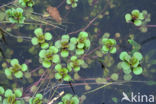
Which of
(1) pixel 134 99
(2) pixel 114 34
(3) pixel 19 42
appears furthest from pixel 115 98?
(3) pixel 19 42

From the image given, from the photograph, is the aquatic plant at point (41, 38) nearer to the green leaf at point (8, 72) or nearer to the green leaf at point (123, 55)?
the green leaf at point (8, 72)

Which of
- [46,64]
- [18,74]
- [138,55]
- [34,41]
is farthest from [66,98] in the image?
[138,55]

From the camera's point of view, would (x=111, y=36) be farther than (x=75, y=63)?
Yes

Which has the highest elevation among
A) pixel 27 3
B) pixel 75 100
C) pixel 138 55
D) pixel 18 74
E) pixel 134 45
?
pixel 27 3

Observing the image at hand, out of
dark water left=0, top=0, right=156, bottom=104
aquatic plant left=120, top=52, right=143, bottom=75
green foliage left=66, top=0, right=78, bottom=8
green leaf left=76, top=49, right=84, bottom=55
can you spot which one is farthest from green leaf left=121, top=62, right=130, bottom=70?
green foliage left=66, top=0, right=78, bottom=8

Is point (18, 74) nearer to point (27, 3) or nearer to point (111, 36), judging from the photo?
point (27, 3)

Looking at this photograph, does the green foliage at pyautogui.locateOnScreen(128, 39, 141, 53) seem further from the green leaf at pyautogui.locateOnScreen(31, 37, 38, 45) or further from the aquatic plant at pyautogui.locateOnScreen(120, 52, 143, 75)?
the green leaf at pyautogui.locateOnScreen(31, 37, 38, 45)
